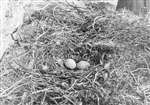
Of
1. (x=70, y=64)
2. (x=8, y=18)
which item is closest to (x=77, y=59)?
(x=70, y=64)

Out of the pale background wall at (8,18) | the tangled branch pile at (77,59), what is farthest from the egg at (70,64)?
the pale background wall at (8,18)

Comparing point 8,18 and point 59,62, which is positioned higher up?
point 8,18

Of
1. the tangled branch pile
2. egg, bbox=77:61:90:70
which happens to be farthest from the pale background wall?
egg, bbox=77:61:90:70

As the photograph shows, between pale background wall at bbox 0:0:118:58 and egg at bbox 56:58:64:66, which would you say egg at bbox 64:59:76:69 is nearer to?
egg at bbox 56:58:64:66

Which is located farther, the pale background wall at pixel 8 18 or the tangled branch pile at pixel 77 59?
the pale background wall at pixel 8 18

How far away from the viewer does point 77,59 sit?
1.98 meters

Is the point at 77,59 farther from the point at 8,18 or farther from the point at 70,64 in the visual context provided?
the point at 8,18

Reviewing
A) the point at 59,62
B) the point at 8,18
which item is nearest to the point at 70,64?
the point at 59,62

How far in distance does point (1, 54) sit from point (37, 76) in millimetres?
344

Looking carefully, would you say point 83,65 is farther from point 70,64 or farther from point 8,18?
point 8,18

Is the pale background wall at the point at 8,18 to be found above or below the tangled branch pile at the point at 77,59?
above

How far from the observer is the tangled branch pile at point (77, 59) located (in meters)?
1.68

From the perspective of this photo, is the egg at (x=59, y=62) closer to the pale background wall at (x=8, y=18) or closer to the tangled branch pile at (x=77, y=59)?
the tangled branch pile at (x=77, y=59)

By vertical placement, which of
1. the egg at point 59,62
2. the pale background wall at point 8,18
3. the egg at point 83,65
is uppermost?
the pale background wall at point 8,18
